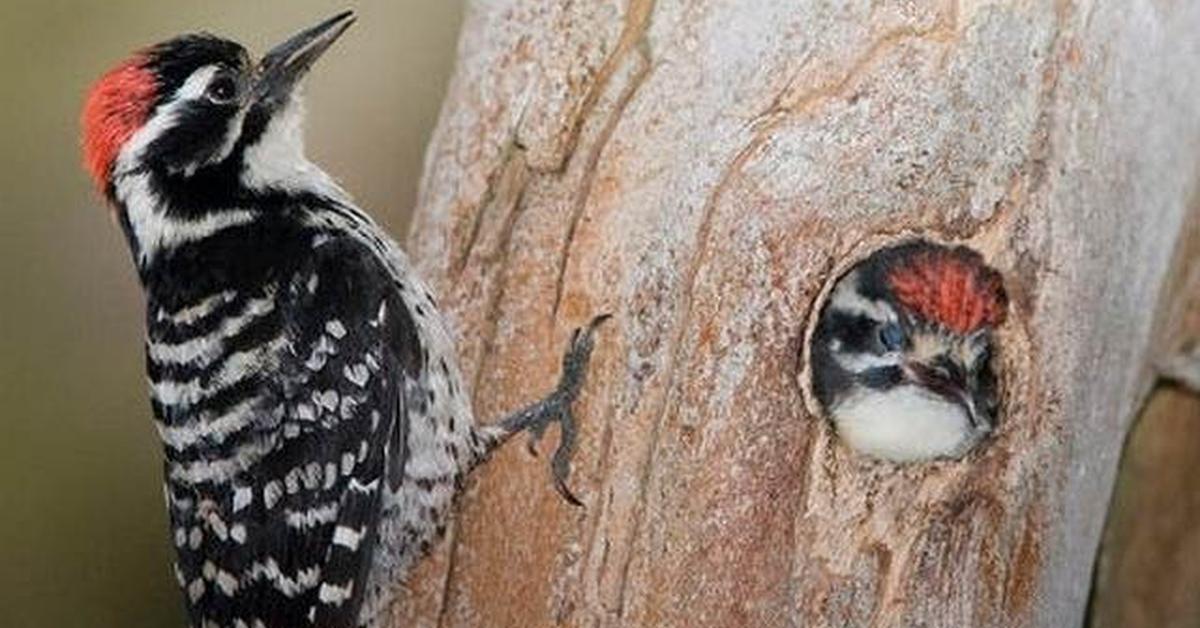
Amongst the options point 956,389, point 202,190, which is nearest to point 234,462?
point 202,190

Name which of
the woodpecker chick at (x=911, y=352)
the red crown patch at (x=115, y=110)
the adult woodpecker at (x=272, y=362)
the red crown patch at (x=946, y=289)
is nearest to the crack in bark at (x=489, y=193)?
the adult woodpecker at (x=272, y=362)

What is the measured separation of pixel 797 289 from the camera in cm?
379

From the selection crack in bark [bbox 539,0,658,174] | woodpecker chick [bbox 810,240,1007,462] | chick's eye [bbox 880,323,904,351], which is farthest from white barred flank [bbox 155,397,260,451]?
chick's eye [bbox 880,323,904,351]

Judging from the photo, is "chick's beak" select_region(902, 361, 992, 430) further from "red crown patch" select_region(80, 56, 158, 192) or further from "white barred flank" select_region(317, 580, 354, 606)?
"red crown patch" select_region(80, 56, 158, 192)

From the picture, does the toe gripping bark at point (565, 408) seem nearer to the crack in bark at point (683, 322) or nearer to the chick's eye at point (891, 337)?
the crack in bark at point (683, 322)

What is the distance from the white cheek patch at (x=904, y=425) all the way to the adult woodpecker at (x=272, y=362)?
511mm

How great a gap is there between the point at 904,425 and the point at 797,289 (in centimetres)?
30

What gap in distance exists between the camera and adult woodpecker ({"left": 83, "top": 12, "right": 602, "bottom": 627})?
404cm

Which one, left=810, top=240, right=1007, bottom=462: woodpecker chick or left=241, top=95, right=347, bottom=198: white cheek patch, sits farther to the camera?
left=241, top=95, right=347, bottom=198: white cheek patch

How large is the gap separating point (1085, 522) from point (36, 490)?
8.64 feet

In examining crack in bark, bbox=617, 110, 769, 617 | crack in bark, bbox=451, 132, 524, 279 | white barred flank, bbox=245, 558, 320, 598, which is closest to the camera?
crack in bark, bbox=617, 110, 769, 617

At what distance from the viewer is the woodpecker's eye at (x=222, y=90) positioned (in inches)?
168

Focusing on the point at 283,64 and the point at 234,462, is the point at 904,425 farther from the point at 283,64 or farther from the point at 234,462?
the point at 283,64

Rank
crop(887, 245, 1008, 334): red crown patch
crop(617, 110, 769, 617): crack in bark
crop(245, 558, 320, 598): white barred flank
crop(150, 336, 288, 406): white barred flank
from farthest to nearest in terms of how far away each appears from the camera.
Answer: crop(150, 336, 288, 406): white barred flank, crop(245, 558, 320, 598): white barred flank, crop(617, 110, 769, 617): crack in bark, crop(887, 245, 1008, 334): red crown patch
